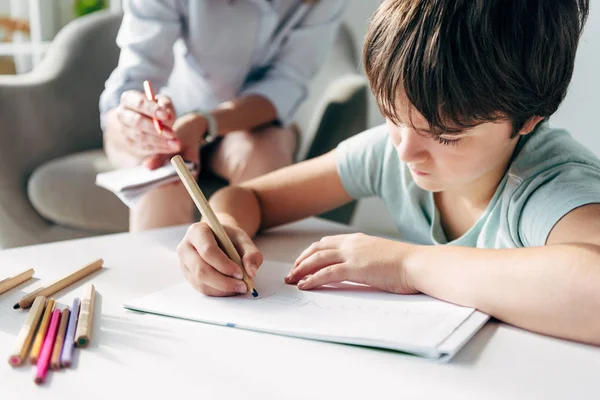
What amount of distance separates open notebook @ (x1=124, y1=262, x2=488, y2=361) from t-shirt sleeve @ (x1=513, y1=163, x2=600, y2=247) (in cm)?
14

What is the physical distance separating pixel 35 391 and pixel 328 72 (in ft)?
5.52

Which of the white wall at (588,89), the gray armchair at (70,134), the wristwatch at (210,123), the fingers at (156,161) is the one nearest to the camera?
the fingers at (156,161)

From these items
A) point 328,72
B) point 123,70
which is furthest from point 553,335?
point 328,72

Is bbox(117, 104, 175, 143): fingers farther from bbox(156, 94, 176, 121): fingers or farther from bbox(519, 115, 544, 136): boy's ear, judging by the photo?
bbox(519, 115, 544, 136): boy's ear

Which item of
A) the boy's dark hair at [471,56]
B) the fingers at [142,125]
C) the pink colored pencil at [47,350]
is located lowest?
the pink colored pencil at [47,350]

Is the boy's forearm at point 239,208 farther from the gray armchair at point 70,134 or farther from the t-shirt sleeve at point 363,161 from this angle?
the gray armchair at point 70,134

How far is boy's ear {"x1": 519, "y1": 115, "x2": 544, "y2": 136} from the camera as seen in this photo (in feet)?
2.44

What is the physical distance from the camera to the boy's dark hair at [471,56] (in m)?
0.66

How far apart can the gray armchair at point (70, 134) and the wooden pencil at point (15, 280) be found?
0.69m

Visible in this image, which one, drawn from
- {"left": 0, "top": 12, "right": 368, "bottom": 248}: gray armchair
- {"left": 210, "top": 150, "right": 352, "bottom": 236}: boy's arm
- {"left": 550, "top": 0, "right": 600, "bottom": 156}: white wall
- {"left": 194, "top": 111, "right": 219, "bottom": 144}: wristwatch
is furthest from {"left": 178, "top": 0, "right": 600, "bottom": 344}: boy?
{"left": 0, "top": 12, "right": 368, "bottom": 248}: gray armchair

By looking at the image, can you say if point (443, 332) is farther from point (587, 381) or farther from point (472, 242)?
point (472, 242)

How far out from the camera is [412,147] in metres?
0.71

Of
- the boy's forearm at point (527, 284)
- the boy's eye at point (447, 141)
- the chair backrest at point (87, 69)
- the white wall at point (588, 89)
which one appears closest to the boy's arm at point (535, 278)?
the boy's forearm at point (527, 284)

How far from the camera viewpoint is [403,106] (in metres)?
0.69
